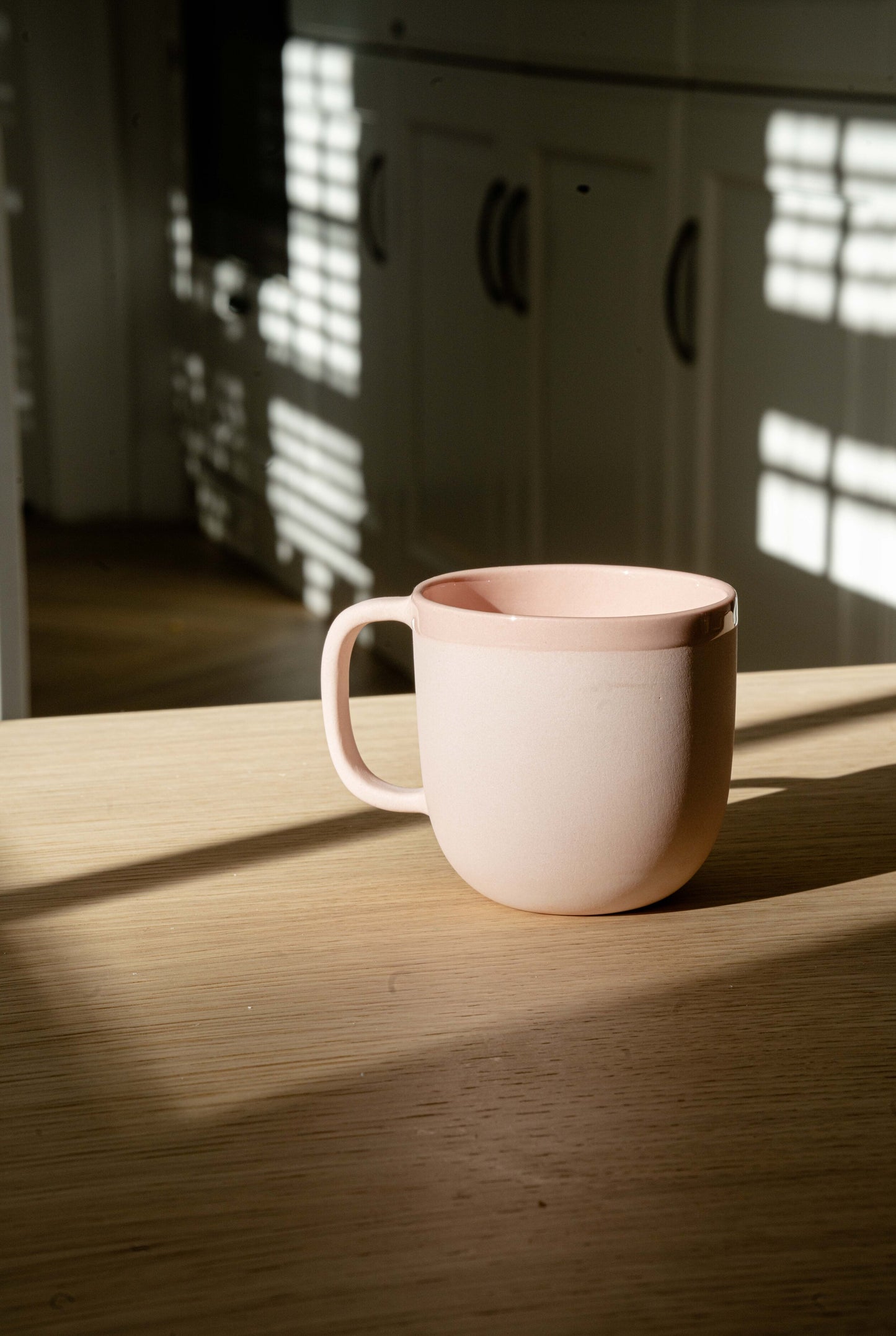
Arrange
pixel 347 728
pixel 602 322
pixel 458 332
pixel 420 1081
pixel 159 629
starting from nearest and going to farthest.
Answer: pixel 420 1081 → pixel 347 728 → pixel 602 322 → pixel 458 332 → pixel 159 629

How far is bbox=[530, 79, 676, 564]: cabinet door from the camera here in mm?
2039

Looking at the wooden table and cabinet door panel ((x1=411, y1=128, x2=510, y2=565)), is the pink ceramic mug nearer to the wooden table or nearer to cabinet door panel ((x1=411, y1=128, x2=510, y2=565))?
the wooden table

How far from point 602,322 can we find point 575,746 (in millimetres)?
1856

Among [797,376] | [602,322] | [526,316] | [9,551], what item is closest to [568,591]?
[9,551]

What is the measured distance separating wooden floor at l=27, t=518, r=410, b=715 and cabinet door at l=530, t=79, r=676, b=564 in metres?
0.68

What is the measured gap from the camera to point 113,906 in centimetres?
49

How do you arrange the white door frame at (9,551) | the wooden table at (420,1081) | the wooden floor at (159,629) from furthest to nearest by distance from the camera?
the wooden floor at (159,629)
the white door frame at (9,551)
the wooden table at (420,1081)

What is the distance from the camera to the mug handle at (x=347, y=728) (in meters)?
0.49

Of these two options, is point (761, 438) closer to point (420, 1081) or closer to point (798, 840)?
point (798, 840)

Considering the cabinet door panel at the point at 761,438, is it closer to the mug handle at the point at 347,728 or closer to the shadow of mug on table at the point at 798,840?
the shadow of mug on table at the point at 798,840

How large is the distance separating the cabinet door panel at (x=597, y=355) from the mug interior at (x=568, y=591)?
5.29ft

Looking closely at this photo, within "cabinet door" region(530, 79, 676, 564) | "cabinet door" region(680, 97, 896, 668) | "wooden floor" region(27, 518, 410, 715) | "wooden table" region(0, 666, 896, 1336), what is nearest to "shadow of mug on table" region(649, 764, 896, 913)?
"wooden table" region(0, 666, 896, 1336)

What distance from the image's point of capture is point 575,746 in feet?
1.41

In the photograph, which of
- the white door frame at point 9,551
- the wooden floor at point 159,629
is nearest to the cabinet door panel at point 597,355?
the wooden floor at point 159,629
